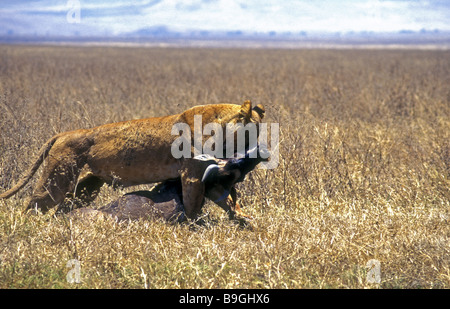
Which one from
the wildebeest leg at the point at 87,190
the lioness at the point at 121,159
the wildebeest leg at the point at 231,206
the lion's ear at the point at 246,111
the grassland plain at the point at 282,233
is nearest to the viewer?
the grassland plain at the point at 282,233

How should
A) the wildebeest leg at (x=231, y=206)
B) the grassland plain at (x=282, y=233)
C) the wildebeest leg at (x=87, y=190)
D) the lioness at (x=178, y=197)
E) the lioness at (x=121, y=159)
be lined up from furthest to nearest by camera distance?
the wildebeest leg at (x=87, y=190) → the wildebeest leg at (x=231, y=206) → the lioness at (x=121, y=159) → the lioness at (x=178, y=197) → the grassland plain at (x=282, y=233)

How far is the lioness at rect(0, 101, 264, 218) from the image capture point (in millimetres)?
4500

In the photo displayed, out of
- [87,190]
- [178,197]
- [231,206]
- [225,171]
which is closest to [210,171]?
[225,171]

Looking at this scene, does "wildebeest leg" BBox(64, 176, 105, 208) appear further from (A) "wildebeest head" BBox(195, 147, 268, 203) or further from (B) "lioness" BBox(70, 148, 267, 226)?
(A) "wildebeest head" BBox(195, 147, 268, 203)

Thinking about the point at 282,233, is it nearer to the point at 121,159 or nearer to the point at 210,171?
the point at 210,171

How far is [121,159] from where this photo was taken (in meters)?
4.66

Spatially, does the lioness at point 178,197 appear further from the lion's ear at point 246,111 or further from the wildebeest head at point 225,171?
the lion's ear at point 246,111

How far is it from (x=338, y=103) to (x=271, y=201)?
5.97 m

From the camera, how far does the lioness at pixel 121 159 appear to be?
4.50 metres

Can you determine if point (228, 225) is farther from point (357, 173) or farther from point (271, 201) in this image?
point (357, 173)

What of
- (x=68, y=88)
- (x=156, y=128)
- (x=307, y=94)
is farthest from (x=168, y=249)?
(x=68, y=88)

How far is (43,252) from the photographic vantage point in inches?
161

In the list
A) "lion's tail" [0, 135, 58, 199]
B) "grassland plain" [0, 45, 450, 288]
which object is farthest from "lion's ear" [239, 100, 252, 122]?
"lion's tail" [0, 135, 58, 199]

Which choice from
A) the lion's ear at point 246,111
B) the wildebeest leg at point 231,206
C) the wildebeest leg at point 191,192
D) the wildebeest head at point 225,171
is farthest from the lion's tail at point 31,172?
the lion's ear at point 246,111
